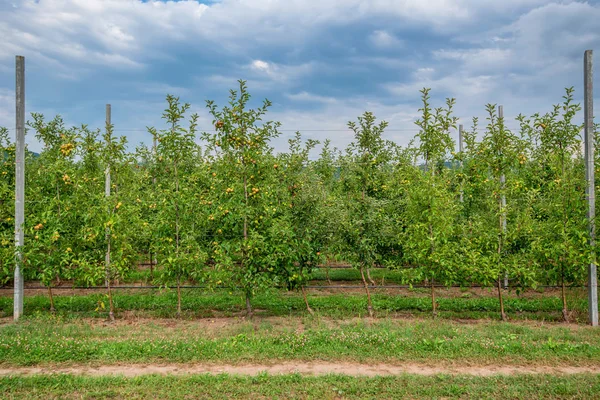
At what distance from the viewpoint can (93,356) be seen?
641cm

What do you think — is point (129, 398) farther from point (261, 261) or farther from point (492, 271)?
point (492, 271)

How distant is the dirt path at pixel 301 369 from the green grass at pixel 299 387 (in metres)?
0.28

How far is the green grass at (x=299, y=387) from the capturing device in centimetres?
504

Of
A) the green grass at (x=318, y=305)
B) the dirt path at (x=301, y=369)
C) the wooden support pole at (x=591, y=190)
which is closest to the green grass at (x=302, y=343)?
the dirt path at (x=301, y=369)

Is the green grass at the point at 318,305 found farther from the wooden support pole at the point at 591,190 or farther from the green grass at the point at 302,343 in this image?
the green grass at the point at 302,343

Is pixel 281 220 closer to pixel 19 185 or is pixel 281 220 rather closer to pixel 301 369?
pixel 301 369

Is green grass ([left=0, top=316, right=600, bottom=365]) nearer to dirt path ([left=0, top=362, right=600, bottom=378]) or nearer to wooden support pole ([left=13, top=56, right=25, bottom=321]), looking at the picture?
dirt path ([left=0, top=362, right=600, bottom=378])

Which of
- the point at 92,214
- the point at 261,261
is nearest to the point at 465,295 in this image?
the point at 261,261

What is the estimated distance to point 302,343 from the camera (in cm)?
684

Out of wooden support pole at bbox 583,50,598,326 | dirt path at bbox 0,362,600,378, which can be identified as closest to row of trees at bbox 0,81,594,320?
wooden support pole at bbox 583,50,598,326

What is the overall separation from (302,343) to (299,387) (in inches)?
63.4

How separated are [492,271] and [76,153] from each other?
967 cm

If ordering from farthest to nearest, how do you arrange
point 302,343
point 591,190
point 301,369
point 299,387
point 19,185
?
1. point 19,185
2. point 591,190
3. point 302,343
4. point 301,369
5. point 299,387

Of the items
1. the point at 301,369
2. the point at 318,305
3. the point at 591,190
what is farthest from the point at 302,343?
the point at 591,190
